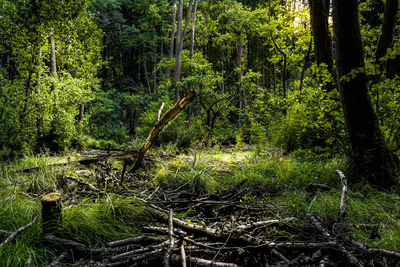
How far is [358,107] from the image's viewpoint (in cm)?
304

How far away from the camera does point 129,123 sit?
74.6 ft

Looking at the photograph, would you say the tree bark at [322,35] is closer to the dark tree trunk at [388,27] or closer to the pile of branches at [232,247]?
the dark tree trunk at [388,27]

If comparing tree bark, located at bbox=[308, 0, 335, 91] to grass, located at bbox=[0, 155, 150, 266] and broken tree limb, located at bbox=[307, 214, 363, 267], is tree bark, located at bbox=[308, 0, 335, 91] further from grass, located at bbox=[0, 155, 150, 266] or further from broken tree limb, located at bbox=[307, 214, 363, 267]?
grass, located at bbox=[0, 155, 150, 266]

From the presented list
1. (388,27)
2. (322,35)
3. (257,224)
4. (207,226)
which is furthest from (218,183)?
(322,35)

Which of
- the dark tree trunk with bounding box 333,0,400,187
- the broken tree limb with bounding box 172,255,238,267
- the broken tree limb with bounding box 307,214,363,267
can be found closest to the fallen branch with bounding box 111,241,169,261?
the broken tree limb with bounding box 172,255,238,267

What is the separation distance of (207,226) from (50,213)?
60.2 inches

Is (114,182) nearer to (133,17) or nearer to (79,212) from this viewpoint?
(79,212)

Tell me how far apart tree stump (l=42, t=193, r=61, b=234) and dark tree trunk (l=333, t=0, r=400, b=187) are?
11.9 feet

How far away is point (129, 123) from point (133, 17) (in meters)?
12.3

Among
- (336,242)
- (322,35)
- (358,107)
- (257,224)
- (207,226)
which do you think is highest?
(322,35)

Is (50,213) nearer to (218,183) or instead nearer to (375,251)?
(218,183)

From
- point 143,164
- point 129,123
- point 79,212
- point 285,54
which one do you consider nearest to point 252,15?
point 285,54

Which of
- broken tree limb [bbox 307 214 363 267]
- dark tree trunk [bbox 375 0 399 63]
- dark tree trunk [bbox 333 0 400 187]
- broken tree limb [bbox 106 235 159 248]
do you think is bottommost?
broken tree limb [bbox 106 235 159 248]

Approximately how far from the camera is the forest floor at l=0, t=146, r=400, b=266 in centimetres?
174
